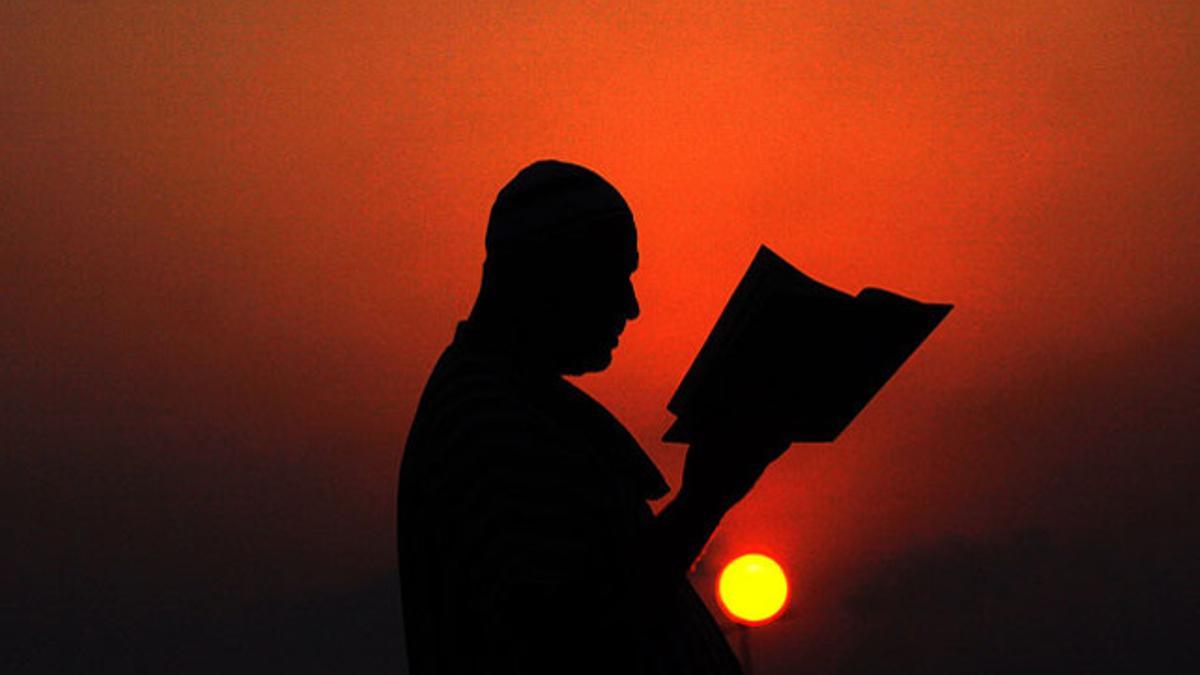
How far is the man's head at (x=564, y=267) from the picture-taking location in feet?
5.40

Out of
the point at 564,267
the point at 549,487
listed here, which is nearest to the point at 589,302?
the point at 564,267

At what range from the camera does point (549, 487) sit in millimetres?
1401

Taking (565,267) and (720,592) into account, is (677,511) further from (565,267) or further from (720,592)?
(720,592)

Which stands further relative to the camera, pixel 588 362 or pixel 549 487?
pixel 588 362

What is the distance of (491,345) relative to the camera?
66.6 inches

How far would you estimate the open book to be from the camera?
138cm

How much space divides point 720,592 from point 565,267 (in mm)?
7327

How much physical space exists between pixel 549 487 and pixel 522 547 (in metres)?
0.09

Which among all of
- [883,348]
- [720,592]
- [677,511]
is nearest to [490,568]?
[677,511]

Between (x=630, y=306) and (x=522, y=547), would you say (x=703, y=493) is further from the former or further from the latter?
(x=630, y=306)

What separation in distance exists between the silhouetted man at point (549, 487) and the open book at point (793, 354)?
0.06 m

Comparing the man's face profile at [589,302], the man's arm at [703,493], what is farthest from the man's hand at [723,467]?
the man's face profile at [589,302]

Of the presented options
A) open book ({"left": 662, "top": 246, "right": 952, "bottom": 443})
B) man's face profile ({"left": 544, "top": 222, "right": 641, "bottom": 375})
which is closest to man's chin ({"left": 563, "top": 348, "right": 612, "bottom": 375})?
man's face profile ({"left": 544, "top": 222, "right": 641, "bottom": 375})

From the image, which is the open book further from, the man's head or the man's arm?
the man's head
